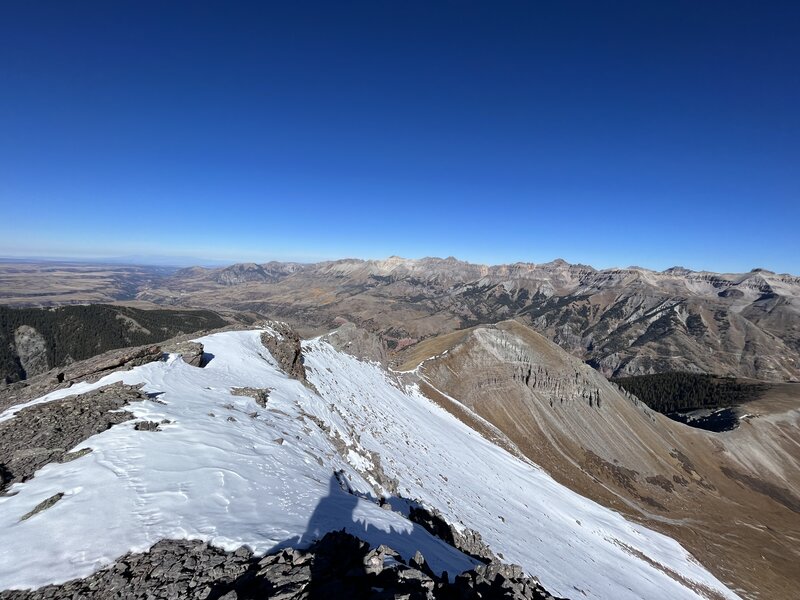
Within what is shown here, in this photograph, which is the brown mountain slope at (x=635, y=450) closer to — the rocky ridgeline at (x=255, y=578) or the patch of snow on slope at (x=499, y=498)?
the patch of snow on slope at (x=499, y=498)

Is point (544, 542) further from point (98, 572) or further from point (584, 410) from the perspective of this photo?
point (584, 410)

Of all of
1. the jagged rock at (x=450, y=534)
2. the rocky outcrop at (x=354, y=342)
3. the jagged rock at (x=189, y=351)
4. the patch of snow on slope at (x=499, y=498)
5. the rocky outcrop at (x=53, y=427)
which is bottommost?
the patch of snow on slope at (x=499, y=498)

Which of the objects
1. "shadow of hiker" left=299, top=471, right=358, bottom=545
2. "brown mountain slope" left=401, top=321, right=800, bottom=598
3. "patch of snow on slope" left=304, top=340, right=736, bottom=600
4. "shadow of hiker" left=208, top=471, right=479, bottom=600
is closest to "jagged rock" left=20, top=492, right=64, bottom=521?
"shadow of hiker" left=208, top=471, right=479, bottom=600

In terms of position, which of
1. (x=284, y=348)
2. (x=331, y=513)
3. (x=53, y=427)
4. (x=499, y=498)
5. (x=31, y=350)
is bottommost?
(x=31, y=350)

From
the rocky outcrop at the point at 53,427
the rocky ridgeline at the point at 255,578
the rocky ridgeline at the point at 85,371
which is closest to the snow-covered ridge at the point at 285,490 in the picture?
the rocky ridgeline at the point at 255,578

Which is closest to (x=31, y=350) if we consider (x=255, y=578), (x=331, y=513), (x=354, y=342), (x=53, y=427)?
(x=354, y=342)

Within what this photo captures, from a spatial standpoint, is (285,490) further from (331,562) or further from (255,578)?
(255,578)
